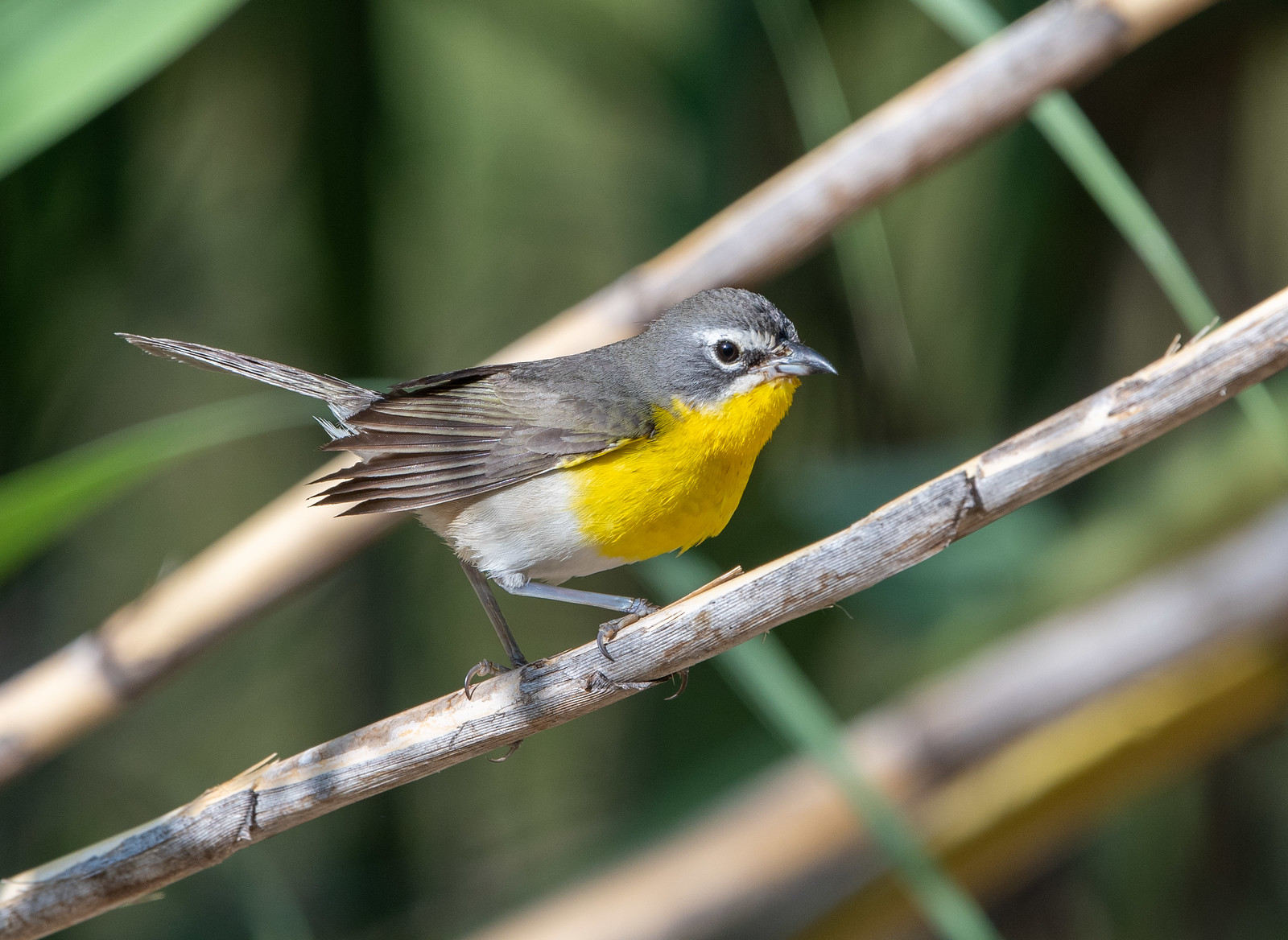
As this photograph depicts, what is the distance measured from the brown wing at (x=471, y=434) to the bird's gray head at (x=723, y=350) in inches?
4.0

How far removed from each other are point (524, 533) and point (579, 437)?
172 mm

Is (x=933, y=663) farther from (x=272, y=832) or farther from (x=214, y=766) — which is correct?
(x=214, y=766)

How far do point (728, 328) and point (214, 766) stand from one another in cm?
306

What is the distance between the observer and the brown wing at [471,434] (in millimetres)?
1459

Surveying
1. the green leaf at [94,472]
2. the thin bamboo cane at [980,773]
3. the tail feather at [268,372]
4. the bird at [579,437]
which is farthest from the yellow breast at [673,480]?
the thin bamboo cane at [980,773]

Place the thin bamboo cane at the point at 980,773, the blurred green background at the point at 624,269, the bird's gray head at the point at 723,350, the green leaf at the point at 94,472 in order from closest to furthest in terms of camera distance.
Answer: the green leaf at the point at 94,472
the bird's gray head at the point at 723,350
the thin bamboo cane at the point at 980,773
the blurred green background at the point at 624,269

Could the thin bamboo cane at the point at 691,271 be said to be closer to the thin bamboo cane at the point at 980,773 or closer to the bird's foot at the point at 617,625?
the bird's foot at the point at 617,625

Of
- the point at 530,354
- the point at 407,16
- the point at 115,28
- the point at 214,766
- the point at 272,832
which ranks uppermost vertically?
the point at 407,16

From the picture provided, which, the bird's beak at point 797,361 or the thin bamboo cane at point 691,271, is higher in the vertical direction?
the thin bamboo cane at point 691,271

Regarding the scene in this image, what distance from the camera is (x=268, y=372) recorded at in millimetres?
1615

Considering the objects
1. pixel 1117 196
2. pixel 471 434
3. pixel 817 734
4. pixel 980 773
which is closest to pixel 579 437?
pixel 471 434

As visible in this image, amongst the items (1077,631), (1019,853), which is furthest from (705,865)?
(1077,631)

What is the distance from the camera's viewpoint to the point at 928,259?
130 inches

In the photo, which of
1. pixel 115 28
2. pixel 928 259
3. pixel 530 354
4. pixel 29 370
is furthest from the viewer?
pixel 928 259
